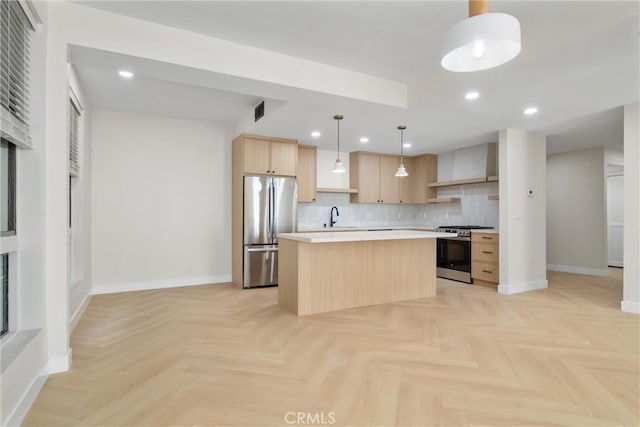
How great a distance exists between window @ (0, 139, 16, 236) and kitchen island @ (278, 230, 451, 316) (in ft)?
7.86

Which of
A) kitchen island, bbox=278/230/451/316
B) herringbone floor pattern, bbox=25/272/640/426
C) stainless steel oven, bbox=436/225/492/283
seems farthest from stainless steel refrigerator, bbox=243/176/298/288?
stainless steel oven, bbox=436/225/492/283

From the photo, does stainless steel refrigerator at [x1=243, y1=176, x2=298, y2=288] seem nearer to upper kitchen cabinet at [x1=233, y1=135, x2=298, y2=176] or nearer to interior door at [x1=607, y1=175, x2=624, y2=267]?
upper kitchen cabinet at [x1=233, y1=135, x2=298, y2=176]

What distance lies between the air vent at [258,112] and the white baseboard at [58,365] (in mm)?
3284

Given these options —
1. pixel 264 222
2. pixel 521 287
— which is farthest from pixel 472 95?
pixel 264 222

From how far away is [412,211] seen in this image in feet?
25.6

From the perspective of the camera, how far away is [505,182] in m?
5.00

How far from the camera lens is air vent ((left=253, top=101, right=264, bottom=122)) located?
4496mm

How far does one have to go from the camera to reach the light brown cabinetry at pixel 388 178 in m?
6.83

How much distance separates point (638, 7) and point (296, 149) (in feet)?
14.2

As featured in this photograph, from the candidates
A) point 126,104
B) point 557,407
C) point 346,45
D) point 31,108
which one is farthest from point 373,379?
point 126,104

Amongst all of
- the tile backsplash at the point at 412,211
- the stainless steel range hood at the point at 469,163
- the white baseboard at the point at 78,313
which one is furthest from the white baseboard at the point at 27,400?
the stainless steel range hood at the point at 469,163

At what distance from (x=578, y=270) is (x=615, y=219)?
1.97 metres

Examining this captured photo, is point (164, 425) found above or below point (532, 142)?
below

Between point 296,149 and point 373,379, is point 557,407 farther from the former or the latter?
point 296,149
